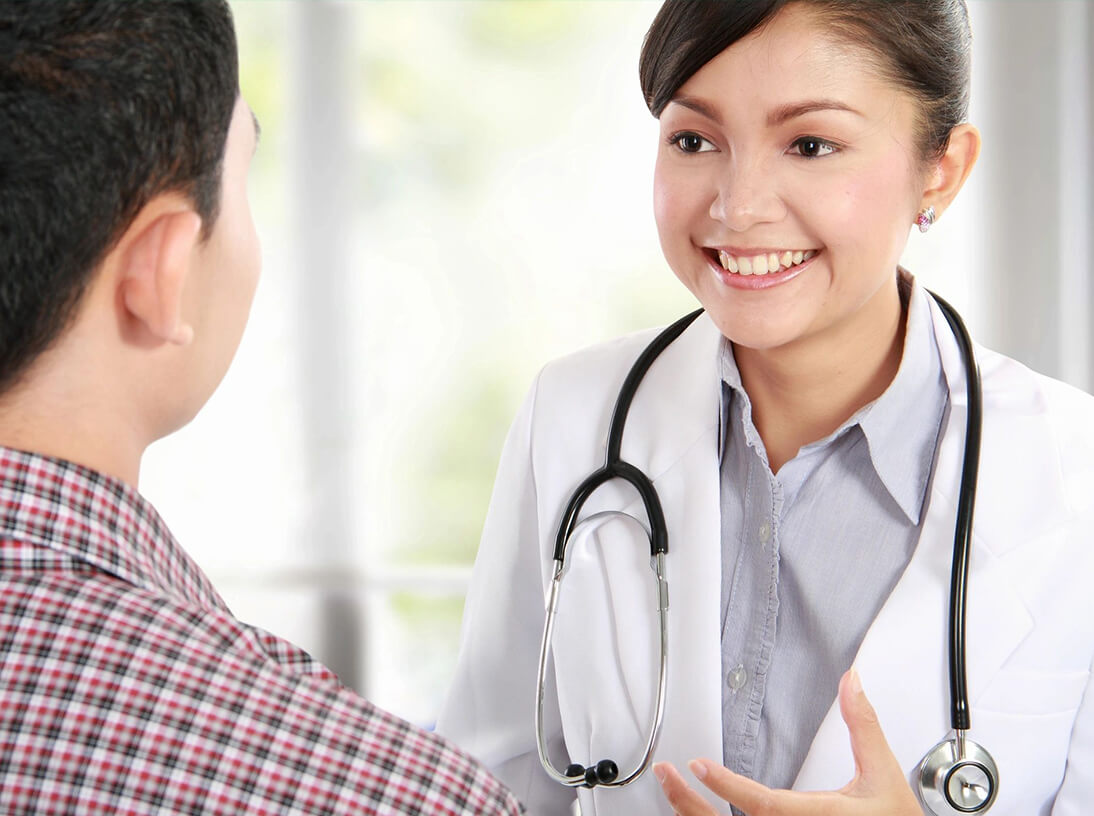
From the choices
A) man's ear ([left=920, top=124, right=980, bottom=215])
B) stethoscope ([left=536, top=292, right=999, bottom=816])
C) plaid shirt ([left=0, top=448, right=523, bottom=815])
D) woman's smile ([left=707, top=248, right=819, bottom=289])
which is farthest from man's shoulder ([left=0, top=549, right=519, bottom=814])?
man's ear ([left=920, top=124, right=980, bottom=215])

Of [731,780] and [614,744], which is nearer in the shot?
[731,780]

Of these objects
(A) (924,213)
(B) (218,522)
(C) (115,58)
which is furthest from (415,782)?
(B) (218,522)

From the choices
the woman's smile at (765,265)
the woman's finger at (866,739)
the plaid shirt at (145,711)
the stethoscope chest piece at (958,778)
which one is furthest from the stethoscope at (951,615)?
the plaid shirt at (145,711)

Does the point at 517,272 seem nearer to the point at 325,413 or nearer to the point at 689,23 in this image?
the point at 325,413

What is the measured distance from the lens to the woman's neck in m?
1.09

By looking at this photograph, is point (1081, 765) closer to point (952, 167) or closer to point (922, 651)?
point (922, 651)

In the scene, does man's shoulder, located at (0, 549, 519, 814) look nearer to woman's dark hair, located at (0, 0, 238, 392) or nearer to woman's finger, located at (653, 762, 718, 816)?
woman's dark hair, located at (0, 0, 238, 392)

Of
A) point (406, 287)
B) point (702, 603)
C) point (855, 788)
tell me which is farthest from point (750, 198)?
point (406, 287)

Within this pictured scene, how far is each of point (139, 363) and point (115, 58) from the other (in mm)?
165

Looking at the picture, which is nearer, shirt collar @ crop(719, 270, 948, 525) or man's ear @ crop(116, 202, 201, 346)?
man's ear @ crop(116, 202, 201, 346)

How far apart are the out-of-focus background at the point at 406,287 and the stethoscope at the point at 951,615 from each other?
1021 mm

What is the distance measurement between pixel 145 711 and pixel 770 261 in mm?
700

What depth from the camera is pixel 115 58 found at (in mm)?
539

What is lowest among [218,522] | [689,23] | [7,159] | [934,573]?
[218,522]
